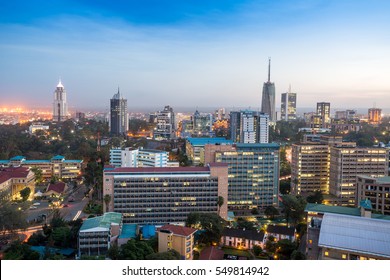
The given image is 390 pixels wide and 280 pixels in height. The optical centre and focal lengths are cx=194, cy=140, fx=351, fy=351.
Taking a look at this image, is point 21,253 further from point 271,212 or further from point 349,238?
point 271,212

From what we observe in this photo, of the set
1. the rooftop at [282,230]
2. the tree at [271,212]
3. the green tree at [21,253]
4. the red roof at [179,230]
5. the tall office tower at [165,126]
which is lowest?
the tree at [271,212]

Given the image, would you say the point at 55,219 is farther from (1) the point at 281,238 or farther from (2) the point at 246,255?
(1) the point at 281,238

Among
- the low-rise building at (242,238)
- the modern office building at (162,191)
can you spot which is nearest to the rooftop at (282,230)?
the low-rise building at (242,238)

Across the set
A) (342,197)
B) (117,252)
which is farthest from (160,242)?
(342,197)

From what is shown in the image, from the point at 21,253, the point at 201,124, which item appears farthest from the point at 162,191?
the point at 201,124

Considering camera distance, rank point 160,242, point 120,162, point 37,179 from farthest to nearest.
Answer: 1. point 120,162
2. point 37,179
3. point 160,242

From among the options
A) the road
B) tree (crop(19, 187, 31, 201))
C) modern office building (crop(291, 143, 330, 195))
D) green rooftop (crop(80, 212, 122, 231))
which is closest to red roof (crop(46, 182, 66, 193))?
the road

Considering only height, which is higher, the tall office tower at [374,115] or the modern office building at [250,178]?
the tall office tower at [374,115]

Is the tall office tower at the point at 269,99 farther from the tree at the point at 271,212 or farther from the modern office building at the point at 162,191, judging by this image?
the modern office building at the point at 162,191
